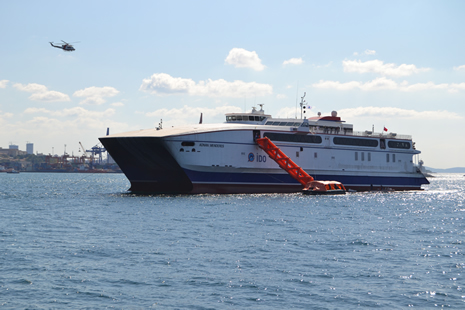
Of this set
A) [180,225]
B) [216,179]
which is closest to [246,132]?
[216,179]

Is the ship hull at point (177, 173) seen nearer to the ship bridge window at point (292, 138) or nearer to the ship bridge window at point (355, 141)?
the ship bridge window at point (292, 138)

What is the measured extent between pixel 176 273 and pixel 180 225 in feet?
45.8

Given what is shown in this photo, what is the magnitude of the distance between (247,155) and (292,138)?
28.6ft

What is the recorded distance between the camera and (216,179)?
60.3 meters

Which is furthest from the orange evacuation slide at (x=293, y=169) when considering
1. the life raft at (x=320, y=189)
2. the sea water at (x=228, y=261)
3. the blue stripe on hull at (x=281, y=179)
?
the sea water at (x=228, y=261)

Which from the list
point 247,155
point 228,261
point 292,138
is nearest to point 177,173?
point 247,155

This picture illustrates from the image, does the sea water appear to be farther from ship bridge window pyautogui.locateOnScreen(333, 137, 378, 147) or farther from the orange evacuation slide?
ship bridge window pyautogui.locateOnScreen(333, 137, 378, 147)

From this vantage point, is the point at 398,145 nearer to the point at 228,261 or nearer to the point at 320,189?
the point at 320,189

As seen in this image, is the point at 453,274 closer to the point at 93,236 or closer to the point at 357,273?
the point at 357,273

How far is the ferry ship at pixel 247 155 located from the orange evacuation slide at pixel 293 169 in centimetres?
126

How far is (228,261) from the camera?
A: 22.9 meters

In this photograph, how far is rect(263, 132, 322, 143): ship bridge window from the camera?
65688 millimetres

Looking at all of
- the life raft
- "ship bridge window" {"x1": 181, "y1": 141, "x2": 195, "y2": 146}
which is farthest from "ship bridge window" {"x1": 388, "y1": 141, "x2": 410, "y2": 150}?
"ship bridge window" {"x1": 181, "y1": 141, "x2": 195, "y2": 146}

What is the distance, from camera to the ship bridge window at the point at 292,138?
6569cm
